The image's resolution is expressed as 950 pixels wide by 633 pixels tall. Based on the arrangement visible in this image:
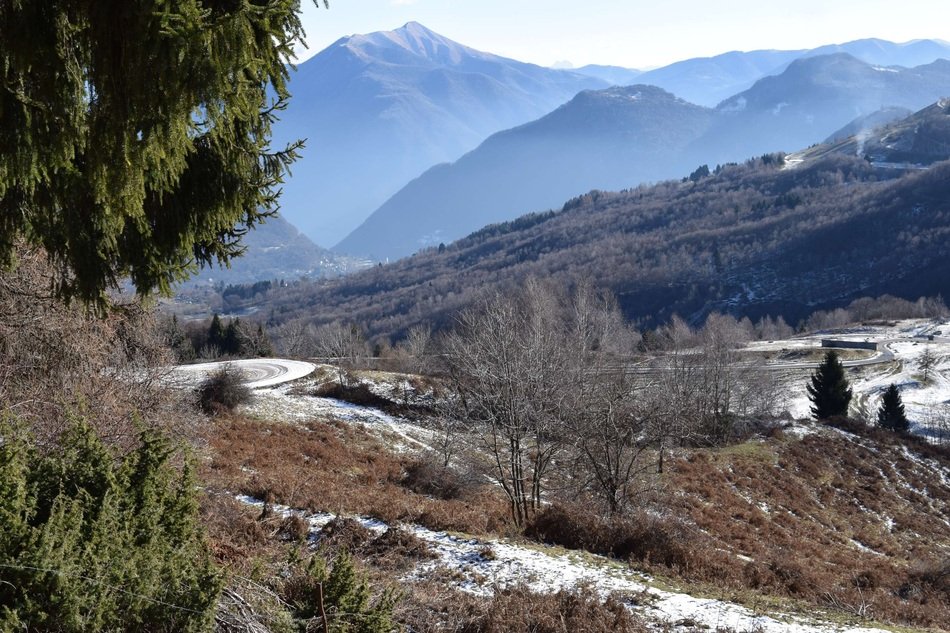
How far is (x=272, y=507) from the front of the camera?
1073 centimetres

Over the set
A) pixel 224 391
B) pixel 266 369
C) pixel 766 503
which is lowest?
pixel 766 503

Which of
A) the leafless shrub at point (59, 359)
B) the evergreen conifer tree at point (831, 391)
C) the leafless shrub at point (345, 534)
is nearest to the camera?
the leafless shrub at point (345, 534)

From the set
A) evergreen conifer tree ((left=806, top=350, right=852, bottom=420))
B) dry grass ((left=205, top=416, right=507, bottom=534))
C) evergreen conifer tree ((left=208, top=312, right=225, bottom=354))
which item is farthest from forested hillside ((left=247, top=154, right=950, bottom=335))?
dry grass ((left=205, top=416, right=507, bottom=534))

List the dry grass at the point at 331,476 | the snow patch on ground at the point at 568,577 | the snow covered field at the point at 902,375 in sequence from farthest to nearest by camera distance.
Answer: the snow covered field at the point at 902,375, the dry grass at the point at 331,476, the snow patch on ground at the point at 568,577

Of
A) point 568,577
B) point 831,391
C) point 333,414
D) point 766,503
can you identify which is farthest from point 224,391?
point 831,391

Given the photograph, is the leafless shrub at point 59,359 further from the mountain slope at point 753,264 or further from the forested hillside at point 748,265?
the mountain slope at point 753,264

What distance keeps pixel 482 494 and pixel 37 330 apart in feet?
39.8

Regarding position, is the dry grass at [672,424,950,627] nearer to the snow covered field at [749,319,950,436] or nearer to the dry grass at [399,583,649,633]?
the dry grass at [399,583,649,633]

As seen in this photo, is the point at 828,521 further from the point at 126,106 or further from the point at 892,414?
the point at 892,414

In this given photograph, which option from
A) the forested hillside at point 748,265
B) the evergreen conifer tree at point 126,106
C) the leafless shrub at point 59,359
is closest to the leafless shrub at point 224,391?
the leafless shrub at point 59,359

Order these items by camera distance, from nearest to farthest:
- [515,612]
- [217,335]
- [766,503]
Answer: [515,612]
[766,503]
[217,335]

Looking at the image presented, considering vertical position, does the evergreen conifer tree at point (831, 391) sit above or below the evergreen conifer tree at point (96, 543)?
below

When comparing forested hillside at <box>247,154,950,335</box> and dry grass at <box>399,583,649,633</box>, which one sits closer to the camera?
dry grass at <box>399,583,649,633</box>

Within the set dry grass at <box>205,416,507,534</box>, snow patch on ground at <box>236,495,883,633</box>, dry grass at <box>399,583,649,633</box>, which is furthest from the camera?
dry grass at <box>205,416,507,534</box>
